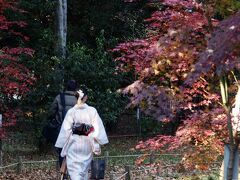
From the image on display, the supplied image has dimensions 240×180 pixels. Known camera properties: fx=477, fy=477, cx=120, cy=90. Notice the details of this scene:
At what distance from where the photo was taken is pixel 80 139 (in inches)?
257

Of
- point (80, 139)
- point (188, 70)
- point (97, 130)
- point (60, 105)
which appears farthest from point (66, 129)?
point (188, 70)

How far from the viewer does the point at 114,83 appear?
13.5 meters

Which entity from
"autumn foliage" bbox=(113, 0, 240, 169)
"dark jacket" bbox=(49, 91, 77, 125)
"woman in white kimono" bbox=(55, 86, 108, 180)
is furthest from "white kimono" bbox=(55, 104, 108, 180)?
"dark jacket" bbox=(49, 91, 77, 125)

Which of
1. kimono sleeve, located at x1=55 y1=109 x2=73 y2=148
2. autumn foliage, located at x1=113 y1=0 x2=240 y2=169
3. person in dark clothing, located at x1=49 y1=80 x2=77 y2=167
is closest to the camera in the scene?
autumn foliage, located at x1=113 y1=0 x2=240 y2=169

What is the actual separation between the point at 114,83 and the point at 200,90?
288 inches

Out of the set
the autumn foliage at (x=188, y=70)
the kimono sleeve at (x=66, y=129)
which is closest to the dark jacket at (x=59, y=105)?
the kimono sleeve at (x=66, y=129)

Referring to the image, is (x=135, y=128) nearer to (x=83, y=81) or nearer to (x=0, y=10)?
(x=83, y=81)

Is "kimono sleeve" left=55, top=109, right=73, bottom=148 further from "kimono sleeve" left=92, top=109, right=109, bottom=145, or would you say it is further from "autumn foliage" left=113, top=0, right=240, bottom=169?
"autumn foliage" left=113, top=0, right=240, bottom=169

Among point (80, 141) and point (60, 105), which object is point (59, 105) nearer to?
point (60, 105)

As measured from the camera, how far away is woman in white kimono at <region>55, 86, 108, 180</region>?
21.1ft

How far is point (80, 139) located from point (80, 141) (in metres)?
0.03

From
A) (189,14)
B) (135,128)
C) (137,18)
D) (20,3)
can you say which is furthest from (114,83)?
(189,14)

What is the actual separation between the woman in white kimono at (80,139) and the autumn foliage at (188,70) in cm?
75

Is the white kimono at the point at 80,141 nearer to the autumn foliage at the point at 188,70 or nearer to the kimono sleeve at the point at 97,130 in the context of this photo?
the kimono sleeve at the point at 97,130
